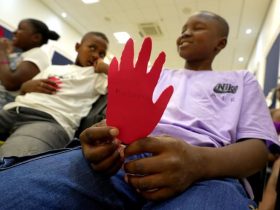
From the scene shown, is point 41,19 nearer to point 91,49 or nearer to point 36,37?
point 36,37

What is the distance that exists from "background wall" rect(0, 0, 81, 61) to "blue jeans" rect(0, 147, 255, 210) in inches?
160

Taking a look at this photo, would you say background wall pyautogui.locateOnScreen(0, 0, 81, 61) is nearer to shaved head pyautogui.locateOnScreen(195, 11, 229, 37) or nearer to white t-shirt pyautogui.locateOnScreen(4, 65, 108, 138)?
white t-shirt pyautogui.locateOnScreen(4, 65, 108, 138)

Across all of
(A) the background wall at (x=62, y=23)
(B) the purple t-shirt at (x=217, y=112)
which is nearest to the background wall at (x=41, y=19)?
(A) the background wall at (x=62, y=23)

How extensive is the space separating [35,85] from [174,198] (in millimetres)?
1212

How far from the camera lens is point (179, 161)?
564mm

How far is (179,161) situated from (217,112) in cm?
36

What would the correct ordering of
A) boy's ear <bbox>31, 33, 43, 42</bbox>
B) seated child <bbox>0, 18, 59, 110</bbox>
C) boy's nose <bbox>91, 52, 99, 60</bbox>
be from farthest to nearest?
boy's ear <bbox>31, 33, 43, 42</bbox>, boy's nose <bbox>91, 52, 99, 60</bbox>, seated child <bbox>0, 18, 59, 110</bbox>

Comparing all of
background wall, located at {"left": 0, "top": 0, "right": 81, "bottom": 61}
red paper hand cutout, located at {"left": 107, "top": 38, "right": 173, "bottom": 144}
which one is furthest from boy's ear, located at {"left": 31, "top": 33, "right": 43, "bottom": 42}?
background wall, located at {"left": 0, "top": 0, "right": 81, "bottom": 61}

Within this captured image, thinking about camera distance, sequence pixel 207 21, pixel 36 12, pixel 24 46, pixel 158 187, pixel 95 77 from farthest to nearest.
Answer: pixel 36 12 < pixel 24 46 < pixel 95 77 < pixel 207 21 < pixel 158 187

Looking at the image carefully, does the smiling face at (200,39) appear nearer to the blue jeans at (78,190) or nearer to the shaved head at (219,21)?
the shaved head at (219,21)

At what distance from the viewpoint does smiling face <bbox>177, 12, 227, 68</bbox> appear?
111cm

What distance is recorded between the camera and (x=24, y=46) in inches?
79.9

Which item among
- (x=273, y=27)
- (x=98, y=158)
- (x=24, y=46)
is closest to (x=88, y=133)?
(x=98, y=158)

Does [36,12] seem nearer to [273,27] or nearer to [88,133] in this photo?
[273,27]
